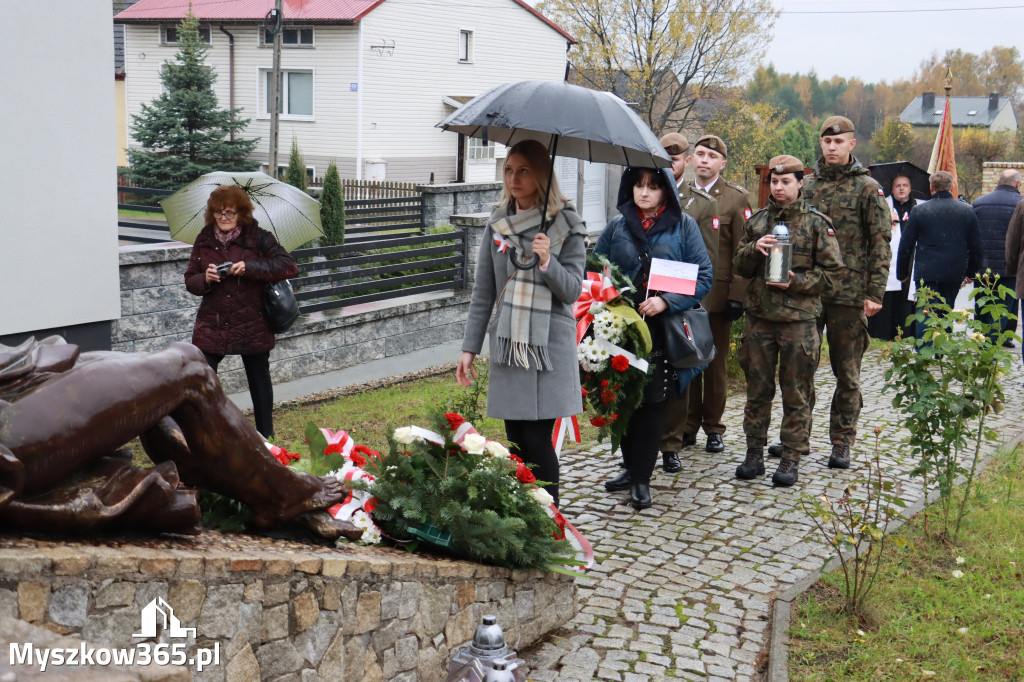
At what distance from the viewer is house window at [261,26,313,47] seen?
3238 centimetres

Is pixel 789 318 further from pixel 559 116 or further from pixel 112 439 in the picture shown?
pixel 112 439

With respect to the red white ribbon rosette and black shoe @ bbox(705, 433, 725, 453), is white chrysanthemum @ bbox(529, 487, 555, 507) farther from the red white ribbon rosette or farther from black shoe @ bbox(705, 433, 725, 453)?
black shoe @ bbox(705, 433, 725, 453)

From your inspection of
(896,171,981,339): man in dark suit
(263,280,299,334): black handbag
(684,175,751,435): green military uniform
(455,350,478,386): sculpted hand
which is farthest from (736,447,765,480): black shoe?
(896,171,981,339): man in dark suit

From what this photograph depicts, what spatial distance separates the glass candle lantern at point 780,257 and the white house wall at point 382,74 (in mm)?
26279

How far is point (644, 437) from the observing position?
6.50 m

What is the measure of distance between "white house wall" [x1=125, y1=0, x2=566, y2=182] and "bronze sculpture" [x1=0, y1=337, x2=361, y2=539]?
29213mm

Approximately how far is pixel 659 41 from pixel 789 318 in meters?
27.0

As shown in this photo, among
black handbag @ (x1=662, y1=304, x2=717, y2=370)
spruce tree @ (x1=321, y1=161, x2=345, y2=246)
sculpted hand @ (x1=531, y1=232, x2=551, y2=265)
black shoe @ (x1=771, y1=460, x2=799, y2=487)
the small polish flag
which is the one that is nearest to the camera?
sculpted hand @ (x1=531, y1=232, x2=551, y2=265)

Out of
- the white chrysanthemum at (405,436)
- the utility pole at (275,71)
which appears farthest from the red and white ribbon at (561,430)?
the utility pole at (275,71)

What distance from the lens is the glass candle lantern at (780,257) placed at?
6.68 meters

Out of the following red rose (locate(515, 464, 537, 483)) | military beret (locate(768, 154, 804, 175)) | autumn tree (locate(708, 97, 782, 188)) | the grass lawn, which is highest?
autumn tree (locate(708, 97, 782, 188))

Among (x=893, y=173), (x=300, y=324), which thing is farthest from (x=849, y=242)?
(x=893, y=173)

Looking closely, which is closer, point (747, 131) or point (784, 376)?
point (784, 376)

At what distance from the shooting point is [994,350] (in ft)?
18.6
